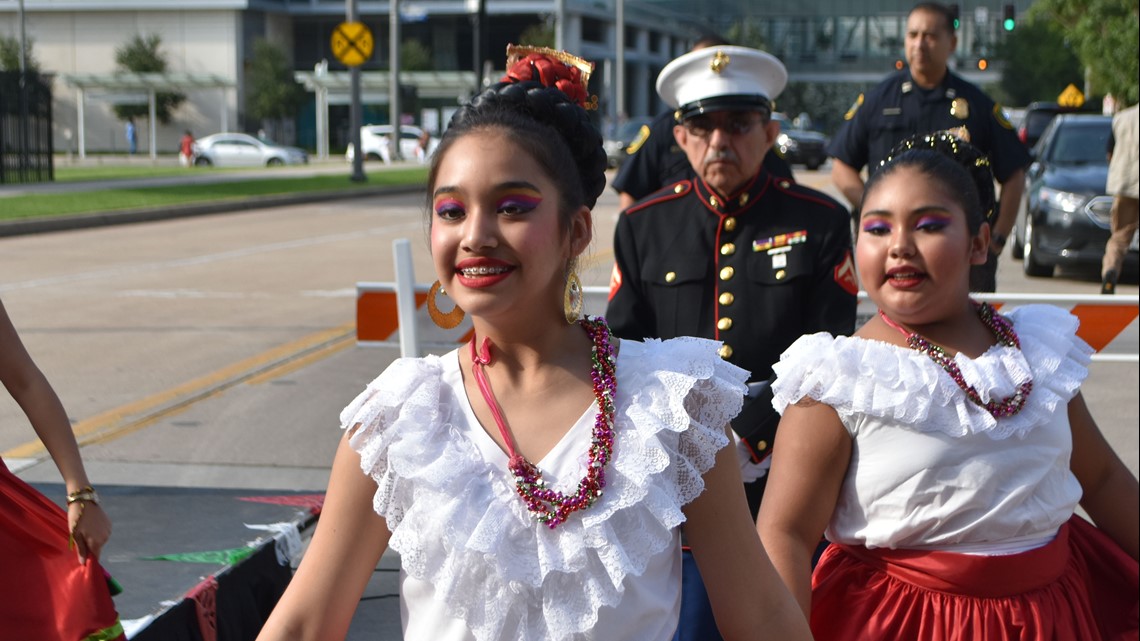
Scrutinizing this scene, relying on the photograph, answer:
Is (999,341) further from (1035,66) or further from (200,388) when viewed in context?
(1035,66)

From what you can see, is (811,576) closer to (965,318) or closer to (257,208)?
(965,318)

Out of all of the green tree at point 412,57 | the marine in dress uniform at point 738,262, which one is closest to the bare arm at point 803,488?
the marine in dress uniform at point 738,262

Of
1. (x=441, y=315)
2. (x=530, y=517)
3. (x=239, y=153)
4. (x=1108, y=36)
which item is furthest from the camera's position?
(x=239, y=153)

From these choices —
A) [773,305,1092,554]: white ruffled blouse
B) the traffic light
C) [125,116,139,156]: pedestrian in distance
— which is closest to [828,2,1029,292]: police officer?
[773,305,1092,554]: white ruffled blouse

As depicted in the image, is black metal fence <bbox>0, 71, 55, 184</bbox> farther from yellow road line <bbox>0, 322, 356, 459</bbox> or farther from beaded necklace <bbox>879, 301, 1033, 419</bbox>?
beaded necklace <bbox>879, 301, 1033, 419</bbox>

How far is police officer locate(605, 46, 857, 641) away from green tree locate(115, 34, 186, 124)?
189 ft

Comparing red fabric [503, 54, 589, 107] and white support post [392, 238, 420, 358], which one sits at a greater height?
red fabric [503, 54, 589, 107]

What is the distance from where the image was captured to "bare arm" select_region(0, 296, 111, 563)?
2.94 m

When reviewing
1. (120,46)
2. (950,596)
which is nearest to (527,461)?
(950,596)

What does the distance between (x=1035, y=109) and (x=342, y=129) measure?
42.8m

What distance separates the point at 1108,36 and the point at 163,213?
16.0m

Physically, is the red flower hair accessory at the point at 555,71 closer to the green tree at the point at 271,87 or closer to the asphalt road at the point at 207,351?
the asphalt road at the point at 207,351

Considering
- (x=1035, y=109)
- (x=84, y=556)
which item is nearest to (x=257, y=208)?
(x=1035, y=109)

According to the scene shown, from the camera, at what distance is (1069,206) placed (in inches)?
563
